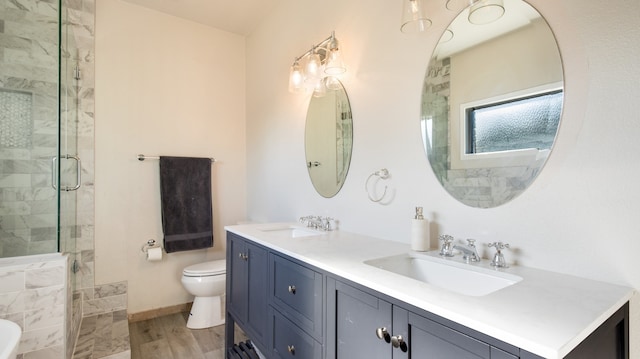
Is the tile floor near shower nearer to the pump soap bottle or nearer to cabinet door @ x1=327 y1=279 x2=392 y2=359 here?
cabinet door @ x1=327 y1=279 x2=392 y2=359

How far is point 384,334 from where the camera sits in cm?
89

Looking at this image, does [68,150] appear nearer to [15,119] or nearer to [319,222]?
[15,119]

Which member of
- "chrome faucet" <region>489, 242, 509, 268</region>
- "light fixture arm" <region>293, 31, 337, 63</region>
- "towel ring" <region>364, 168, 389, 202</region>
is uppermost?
"light fixture arm" <region>293, 31, 337, 63</region>

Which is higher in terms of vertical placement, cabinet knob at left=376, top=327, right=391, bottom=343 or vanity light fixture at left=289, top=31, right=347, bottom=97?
vanity light fixture at left=289, top=31, right=347, bottom=97

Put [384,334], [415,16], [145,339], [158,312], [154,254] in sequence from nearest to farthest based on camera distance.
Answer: [384,334] → [415,16] → [145,339] → [154,254] → [158,312]

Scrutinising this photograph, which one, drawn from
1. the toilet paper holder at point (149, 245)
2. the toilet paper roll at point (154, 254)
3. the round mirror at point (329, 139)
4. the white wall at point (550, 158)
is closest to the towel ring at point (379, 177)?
the white wall at point (550, 158)

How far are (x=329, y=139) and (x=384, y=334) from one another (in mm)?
1362

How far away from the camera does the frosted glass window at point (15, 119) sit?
1715mm

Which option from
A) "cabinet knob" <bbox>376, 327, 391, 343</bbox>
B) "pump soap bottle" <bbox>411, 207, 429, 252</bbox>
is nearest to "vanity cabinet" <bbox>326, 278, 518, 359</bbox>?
"cabinet knob" <bbox>376, 327, 391, 343</bbox>

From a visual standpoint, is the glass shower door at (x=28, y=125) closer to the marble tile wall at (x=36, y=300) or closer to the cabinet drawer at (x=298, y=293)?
the marble tile wall at (x=36, y=300)

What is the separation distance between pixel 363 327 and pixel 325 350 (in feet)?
0.82

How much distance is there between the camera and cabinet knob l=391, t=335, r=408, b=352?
827 millimetres

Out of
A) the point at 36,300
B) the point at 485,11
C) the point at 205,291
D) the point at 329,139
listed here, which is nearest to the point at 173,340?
the point at 205,291

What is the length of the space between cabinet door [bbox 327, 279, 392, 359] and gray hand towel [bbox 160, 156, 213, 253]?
2.04 m
